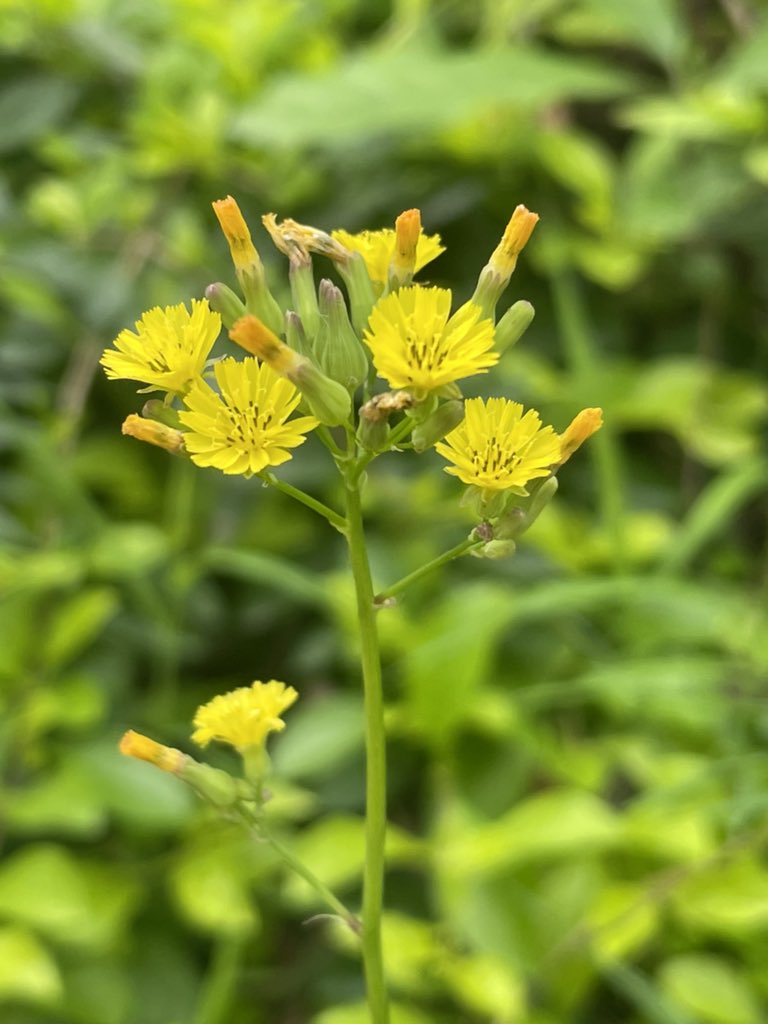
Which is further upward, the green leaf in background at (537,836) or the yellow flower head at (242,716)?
the green leaf in background at (537,836)

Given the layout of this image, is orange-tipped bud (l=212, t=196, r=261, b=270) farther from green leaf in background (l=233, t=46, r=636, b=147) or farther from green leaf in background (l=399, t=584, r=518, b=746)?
green leaf in background (l=233, t=46, r=636, b=147)

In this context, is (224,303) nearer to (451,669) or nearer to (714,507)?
(451,669)

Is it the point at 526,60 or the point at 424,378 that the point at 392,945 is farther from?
the point at 526,60

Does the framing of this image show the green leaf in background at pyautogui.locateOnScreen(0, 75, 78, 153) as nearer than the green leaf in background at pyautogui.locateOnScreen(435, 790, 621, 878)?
No

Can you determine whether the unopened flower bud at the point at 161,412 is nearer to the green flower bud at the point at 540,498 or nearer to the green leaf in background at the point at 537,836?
the green flower bud at the point at 540,498

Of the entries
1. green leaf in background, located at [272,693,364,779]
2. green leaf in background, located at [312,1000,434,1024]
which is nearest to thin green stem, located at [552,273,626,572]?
green leaf in background, located at [272,693,364,779]

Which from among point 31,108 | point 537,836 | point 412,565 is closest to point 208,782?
point 537,836

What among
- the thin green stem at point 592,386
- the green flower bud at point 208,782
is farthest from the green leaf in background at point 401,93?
the green flower bud at point 208,782
